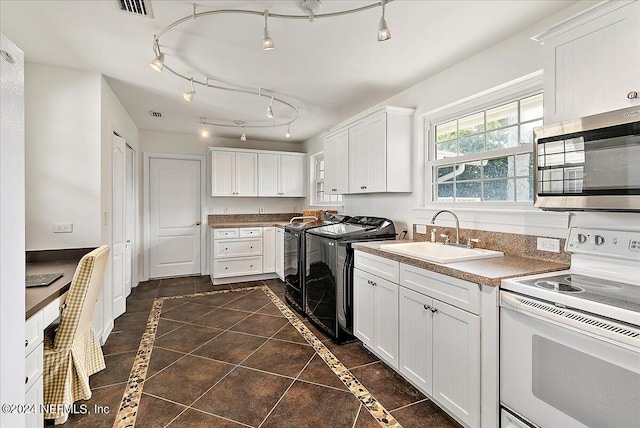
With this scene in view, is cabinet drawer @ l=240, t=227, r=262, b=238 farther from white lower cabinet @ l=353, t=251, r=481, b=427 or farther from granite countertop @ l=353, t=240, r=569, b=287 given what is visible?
granite countertop @ l=353, t=240, r=569, b=287

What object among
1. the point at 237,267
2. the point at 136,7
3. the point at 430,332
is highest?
the point at 136,7

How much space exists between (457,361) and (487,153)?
1558 mm

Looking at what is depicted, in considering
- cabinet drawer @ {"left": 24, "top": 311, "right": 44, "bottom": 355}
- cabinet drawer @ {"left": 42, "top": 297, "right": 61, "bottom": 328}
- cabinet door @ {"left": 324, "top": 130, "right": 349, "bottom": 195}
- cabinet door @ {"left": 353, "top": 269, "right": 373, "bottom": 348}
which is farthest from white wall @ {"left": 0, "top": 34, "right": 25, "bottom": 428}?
cabinet door @ {"left": 324, "top": 130, "right": 349, "bottom": 195}

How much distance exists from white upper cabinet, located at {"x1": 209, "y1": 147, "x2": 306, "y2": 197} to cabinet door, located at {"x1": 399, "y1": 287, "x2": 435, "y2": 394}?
12.4 ft

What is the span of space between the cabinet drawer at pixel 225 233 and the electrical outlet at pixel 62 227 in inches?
85.8

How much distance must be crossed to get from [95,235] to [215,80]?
1.77 m

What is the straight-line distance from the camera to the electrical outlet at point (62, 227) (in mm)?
2602

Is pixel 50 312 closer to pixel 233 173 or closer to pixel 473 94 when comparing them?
pixel 473 94

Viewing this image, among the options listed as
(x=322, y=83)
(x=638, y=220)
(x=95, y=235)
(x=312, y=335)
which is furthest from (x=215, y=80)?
(x=638, y=220)

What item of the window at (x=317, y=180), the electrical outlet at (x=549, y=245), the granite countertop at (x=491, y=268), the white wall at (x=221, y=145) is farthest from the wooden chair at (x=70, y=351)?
the window at (x=317, y=180)

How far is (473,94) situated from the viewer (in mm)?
2396

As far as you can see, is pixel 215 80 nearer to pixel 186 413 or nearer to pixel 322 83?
pixel 322 83

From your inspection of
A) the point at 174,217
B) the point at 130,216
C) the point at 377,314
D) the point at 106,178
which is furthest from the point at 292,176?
the point at 377,314

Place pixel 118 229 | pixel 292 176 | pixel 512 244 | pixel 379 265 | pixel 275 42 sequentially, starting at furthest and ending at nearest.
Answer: pixel 292 176 → pixel 118 229 → pixel 379 265 → pixel 275 42 → pixel 512 244
